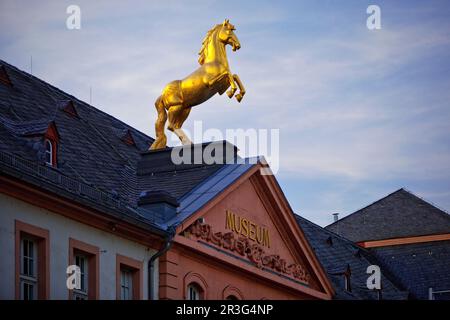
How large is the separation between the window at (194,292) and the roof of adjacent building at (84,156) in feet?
8.47

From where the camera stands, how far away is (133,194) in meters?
50.9

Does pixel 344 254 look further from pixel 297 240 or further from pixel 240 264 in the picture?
pixel 240 264

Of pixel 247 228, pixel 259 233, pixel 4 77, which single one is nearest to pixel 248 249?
pixel 247 228

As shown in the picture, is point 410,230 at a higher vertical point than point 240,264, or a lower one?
higher

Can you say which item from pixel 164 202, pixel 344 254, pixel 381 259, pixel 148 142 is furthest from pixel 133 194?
pixel 381 259

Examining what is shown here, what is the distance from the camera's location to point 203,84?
178 ft

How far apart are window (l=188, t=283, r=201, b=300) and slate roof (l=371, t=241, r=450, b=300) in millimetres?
27242

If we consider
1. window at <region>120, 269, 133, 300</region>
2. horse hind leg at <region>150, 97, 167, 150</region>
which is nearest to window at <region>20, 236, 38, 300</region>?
window at <region>120, 269, 133, 300</region>

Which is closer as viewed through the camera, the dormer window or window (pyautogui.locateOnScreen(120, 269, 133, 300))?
window (pyautogui.locateOnScreen(120, 269, 133, 300))

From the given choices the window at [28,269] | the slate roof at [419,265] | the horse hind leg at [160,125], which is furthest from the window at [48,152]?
the slate roof at [419,265]

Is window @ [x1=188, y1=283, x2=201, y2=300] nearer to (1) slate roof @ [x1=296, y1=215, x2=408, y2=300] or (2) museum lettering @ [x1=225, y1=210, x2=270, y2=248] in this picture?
(2) museum lettering @ [x1=225, y1=210, x2=270, y2=248]

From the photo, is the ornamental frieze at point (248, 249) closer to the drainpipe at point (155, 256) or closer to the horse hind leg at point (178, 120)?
the drainpipe at point (155, 256)

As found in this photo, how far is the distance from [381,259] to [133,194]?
3205 centimetres

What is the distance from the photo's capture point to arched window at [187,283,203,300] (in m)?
49.8
